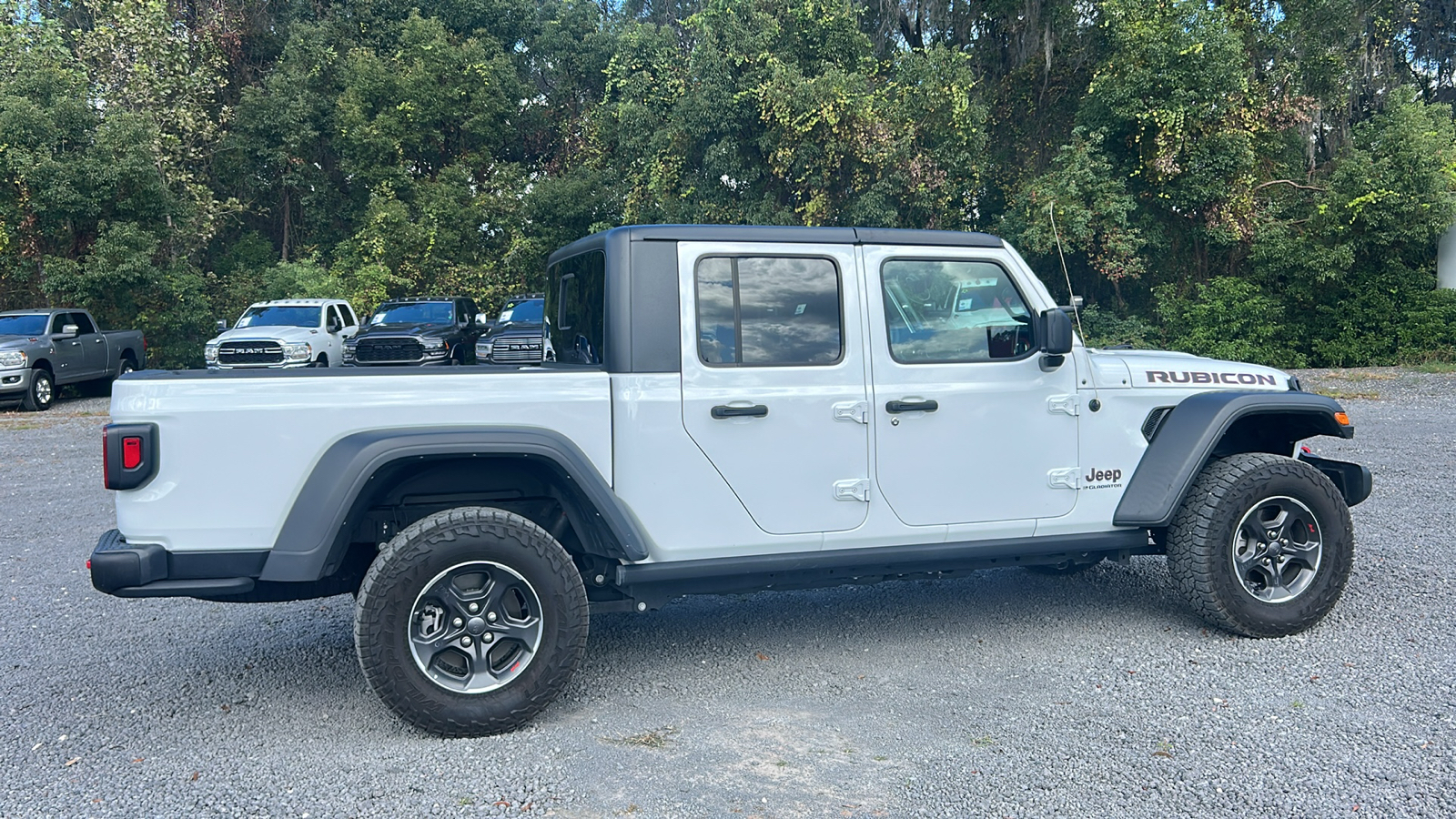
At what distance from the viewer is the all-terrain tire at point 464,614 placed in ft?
12.6

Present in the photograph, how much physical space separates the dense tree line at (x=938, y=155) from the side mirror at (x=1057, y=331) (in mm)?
18041

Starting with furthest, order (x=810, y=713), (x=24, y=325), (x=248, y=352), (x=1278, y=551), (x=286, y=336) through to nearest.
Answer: (x=286, y=336), (x=248, y=352), (x=24, y=325), (x=1278, y=551), (x=810, y=713)

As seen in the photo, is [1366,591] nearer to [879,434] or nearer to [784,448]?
[879,434]

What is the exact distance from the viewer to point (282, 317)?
19812 millimetres

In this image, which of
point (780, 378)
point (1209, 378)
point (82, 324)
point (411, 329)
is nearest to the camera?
point (780, 378)

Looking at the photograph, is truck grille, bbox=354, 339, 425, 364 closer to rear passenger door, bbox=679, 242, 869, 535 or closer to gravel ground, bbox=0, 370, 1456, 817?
gravel ground, bbox=0, 370, 1456, 817

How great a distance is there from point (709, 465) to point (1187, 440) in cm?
226

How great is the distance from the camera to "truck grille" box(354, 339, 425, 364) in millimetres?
18406

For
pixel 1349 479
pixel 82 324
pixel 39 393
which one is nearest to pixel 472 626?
pixel 1349 479

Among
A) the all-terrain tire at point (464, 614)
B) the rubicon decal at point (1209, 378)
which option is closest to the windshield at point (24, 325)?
the all-terrain tire at point (464, 614)

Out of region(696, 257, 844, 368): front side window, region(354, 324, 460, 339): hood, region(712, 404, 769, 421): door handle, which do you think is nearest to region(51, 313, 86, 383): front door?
region(354, 324, 460, 339): hood

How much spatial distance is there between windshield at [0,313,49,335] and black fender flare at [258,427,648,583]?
17.4 m

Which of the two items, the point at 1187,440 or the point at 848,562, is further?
the point at 1187,440

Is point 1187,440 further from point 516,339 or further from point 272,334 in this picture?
point 272,334
